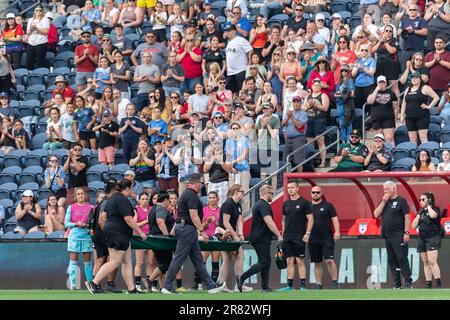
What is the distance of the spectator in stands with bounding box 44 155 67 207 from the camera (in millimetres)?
28734

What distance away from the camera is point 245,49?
29375 mm

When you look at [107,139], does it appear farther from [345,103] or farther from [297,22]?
[345,103]

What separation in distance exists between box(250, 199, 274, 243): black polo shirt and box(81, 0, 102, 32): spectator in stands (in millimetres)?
10826

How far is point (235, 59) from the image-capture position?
96.4ft

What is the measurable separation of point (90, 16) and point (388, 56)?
782cm

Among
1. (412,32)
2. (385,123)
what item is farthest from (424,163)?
(412,32)

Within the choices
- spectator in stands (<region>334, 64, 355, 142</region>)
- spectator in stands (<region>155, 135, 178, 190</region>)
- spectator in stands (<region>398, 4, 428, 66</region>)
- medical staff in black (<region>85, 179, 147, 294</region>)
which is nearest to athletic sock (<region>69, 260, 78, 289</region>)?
medical staff in black (<region>85, 179, 147, 294</region>)

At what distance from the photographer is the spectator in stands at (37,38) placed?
1278 inches

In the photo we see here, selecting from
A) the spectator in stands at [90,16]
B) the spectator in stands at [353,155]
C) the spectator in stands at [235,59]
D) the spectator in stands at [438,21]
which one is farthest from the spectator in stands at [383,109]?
the spectator in stands at [90,16]

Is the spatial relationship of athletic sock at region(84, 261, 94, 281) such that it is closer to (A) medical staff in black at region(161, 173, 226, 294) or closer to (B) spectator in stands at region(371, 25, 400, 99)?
(A) medical staff in black at region(161, 173, 226, 294)

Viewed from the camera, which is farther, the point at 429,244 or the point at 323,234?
the point at 323,234

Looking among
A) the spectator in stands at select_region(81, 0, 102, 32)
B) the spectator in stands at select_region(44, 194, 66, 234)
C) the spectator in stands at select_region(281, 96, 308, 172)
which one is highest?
the spectator in stands at select_region(81, 0, 102, 32)

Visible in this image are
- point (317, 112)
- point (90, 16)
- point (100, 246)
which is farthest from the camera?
point (90, 16)

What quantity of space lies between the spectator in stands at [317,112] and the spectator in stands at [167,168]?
2623 mm
